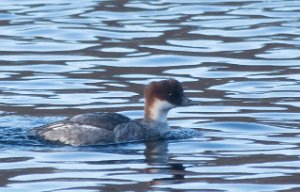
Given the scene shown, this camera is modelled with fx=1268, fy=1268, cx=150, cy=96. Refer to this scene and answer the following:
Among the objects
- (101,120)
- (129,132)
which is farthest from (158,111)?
(101,120)

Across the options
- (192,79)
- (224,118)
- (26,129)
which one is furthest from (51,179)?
(192,79)

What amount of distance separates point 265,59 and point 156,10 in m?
5.91

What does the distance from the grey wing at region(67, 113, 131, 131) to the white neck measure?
0.54 metres

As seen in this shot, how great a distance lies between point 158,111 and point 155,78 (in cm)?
380

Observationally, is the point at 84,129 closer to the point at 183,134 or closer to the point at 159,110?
the point at 159,110

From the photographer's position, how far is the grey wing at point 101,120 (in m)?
15.8

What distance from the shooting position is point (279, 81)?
19.5m

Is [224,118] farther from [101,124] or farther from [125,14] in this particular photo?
[125,14]

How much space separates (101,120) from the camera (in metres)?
15.8

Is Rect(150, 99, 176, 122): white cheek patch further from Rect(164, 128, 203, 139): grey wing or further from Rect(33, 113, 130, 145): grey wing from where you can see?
Rect(33, 113, 130, 145): grey wing

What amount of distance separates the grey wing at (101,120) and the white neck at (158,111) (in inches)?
21.1

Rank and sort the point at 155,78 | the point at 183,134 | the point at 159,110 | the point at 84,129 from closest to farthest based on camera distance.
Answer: the point at 84,129 → the point at 183,134 → the point at 159,110 → the point at 155,78

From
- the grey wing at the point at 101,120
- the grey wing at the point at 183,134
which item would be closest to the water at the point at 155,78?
the grey wing at the point at 183,134

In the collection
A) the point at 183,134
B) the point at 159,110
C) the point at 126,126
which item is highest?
the point at 159,110
